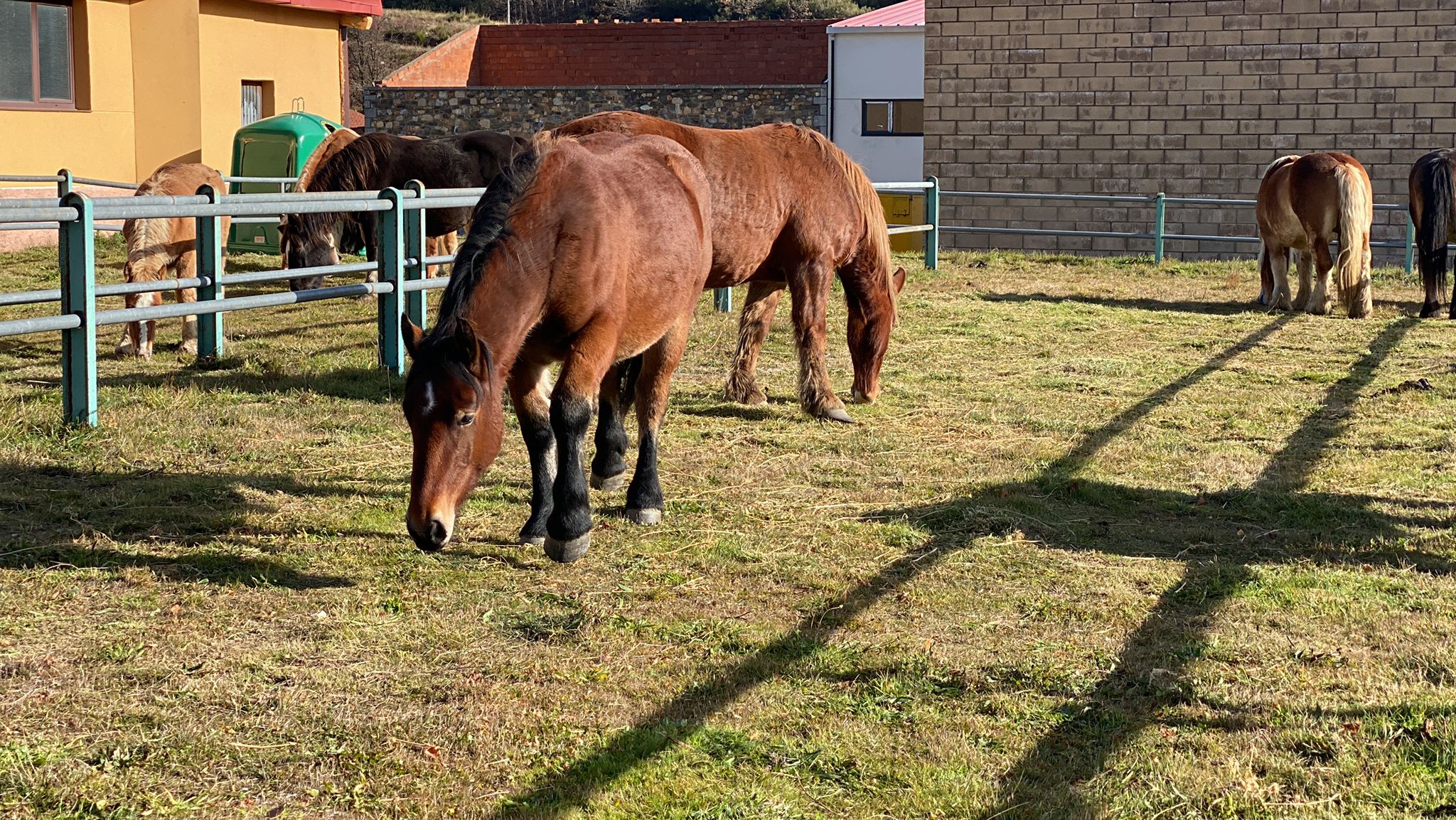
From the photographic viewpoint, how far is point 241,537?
480 cm

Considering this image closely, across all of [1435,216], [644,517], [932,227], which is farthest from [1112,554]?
[932,227]

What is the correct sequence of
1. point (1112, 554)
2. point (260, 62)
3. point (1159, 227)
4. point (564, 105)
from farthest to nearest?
point (564, 105) → point (260, 62) → point (1159, 227) → point (1112, 554)

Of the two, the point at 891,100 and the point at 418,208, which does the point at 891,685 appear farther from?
the point at 891,100

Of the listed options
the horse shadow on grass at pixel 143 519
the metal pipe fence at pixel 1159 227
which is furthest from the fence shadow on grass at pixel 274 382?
the metal pipe fence at pixel 1159 227

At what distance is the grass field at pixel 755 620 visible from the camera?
2984 mm

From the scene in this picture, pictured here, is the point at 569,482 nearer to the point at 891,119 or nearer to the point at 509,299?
the point at 509,299

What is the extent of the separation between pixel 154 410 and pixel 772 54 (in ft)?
95.3

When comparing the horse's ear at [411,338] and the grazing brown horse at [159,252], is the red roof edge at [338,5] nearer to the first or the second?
the grazing brown horse at [159,252]

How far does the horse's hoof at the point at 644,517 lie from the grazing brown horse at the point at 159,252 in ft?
15.3

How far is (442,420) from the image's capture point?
3945mm

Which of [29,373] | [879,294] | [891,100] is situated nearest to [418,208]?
[29,373]

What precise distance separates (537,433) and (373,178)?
26.4ft

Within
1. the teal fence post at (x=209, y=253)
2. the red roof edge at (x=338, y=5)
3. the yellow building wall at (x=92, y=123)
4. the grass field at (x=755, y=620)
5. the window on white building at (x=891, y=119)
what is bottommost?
the grass field at (x=755, y=620)

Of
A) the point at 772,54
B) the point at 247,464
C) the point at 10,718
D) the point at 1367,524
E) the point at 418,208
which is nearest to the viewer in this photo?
the point at 10,718
